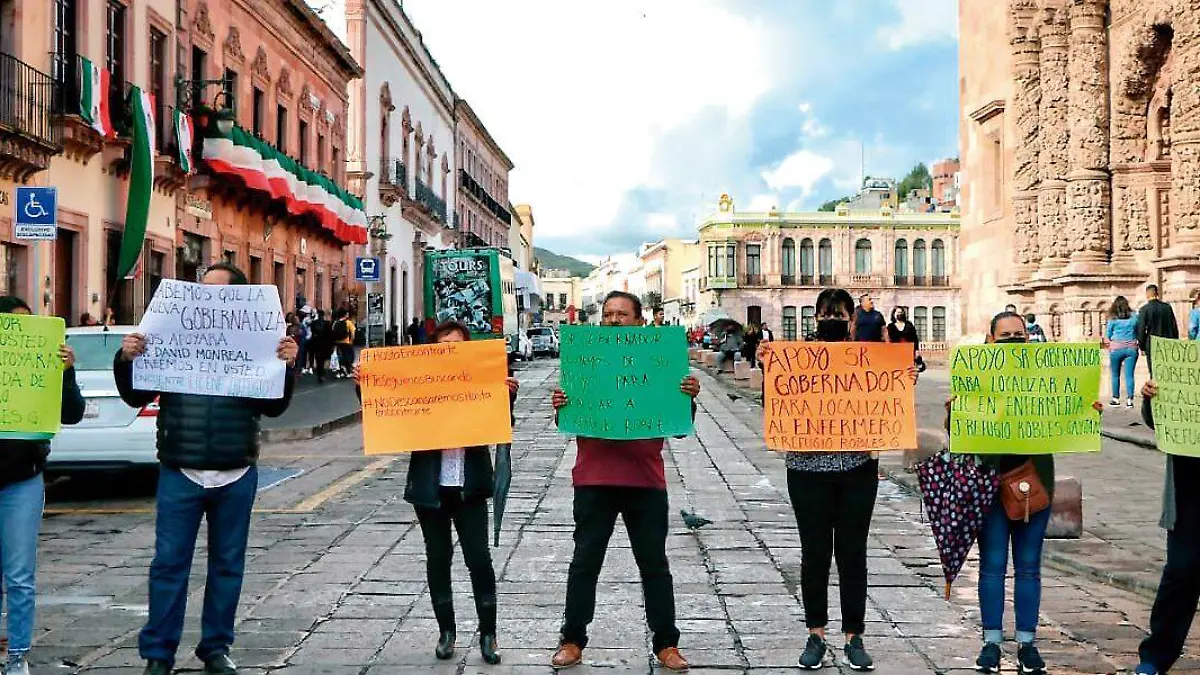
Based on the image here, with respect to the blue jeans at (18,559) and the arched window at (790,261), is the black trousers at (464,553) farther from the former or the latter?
the arched window at (790,261)

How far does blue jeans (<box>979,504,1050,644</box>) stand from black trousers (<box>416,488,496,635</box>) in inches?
90.5

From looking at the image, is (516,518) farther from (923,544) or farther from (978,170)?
(978,170)

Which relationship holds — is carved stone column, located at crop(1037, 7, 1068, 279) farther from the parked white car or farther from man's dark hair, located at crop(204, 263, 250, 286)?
man's dark hair, located at crop(204, 263, 250, 286)

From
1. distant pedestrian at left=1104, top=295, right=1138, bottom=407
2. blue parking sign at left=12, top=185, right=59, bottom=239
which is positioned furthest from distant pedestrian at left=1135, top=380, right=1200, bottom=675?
blue parking sign at left=12, top=185, right=59, bottom=239

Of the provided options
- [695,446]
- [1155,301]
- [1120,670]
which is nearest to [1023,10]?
[1155,301]

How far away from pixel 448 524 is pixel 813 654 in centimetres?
183

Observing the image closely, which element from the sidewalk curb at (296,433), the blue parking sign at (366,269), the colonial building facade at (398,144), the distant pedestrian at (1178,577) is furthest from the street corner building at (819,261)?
the distant pedestrian at (1178,577)

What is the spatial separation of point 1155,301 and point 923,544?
323 inches

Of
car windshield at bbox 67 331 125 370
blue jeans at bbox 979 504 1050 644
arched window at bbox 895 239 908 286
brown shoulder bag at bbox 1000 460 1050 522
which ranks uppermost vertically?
arched window at bbox 895 239 908 286

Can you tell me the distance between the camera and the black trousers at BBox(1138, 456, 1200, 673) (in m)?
5.18

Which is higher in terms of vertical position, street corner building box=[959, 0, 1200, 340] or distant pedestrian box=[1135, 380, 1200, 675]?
street corner building box=[959, 0, 1200, 340]

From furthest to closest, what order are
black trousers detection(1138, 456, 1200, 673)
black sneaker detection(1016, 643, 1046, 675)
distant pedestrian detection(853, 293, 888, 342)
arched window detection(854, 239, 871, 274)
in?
arched window detection(854, 239, 871, 274)
distant pedestrian detection(853, 293, 888, 342)
black sneaker detection(1016, 643, 1046, 675)
black trousers detection(1138, 456, 1200, 673)

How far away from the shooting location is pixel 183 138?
23641 millimetres

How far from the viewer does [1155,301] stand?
49.7ft
